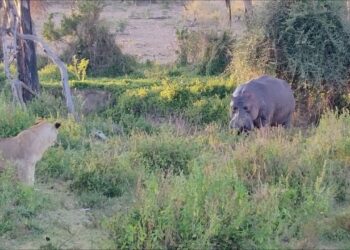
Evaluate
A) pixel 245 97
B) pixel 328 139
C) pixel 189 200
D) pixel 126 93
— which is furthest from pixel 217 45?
pixel 189 200

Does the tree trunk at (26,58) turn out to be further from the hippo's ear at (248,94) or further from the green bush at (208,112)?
the hippo's ear at (248,94)

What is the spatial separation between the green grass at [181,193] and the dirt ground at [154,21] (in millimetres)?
11215

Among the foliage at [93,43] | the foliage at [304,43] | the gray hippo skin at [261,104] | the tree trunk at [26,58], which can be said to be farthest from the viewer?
the foliage at [93,43]

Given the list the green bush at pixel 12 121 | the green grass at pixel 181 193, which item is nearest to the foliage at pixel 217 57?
the green grass at pixel 181 193

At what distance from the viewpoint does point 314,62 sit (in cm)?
1406

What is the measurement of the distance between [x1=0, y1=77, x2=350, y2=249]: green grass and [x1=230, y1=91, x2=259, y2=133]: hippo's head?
1078 mm

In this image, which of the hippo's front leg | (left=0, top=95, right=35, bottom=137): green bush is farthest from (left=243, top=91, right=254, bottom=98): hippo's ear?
(left=0, top=95, right=35, bottom=137): green bush

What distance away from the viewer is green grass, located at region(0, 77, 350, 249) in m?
5.73

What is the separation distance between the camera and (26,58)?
1521 centimetres

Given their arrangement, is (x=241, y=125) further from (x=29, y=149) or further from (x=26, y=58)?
(x=26, y=58)

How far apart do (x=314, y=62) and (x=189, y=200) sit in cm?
884

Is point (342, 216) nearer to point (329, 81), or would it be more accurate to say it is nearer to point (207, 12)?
point (329, 81)

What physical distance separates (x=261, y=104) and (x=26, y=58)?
18.1 ft

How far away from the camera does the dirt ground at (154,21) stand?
75.6 feet
